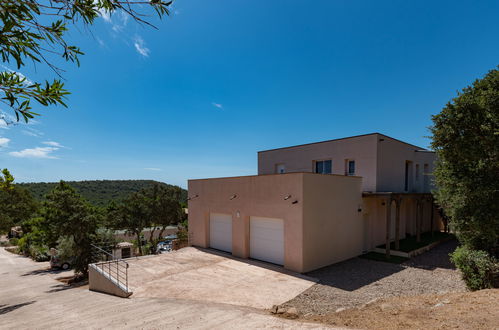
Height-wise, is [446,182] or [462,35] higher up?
[462,35]

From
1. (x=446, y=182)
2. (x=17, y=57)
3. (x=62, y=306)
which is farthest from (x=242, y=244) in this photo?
(x=17, y=57)

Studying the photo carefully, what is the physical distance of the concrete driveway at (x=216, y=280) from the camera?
7.62m

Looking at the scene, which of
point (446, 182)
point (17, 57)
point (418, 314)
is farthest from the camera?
point (446, 182)

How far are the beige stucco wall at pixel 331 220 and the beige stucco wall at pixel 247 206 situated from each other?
401 millimetres

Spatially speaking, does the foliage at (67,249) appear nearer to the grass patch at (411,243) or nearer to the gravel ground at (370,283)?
the gravel ground at (370,283)

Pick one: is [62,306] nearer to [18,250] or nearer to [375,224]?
[375,224]

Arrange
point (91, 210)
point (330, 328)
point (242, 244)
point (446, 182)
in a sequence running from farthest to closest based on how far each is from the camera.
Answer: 1. point (91, 210)
2. point (242, 244)
3. point (446, 182)
4. point (330, 328)

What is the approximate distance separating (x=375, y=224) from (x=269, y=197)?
7.69 meters

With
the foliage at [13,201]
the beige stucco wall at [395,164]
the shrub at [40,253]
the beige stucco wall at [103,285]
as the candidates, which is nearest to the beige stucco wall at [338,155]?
the beige stucco wall at [395,164]

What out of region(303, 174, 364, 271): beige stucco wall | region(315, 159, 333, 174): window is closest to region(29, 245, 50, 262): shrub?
region(315, 159, 333, 174): window

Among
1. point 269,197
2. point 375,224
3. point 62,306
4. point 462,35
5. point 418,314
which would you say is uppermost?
point 462,35

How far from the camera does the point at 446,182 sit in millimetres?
9352

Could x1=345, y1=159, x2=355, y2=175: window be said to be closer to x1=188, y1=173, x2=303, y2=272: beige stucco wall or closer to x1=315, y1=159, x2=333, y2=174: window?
x1=315, y1=159, x2=333, y2=174: window

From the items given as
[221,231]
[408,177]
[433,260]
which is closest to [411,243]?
[433,260]
